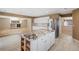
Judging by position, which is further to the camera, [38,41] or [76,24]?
[38,41]

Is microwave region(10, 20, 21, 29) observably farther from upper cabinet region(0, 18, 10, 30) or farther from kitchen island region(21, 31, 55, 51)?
kitchen island region(21, 31, 55, 51)

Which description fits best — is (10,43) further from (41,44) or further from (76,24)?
(76,24)

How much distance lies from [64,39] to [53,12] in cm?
50

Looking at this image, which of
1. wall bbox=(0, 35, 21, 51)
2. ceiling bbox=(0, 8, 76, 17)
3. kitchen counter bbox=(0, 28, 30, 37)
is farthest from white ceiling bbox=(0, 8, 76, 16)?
wall bbox=(0, 35, 21, 51)

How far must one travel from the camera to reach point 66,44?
5.03 feet

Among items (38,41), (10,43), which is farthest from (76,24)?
(10,43)

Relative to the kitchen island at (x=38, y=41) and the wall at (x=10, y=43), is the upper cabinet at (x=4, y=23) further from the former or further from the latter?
the kitchen island at (x=38, y=41)

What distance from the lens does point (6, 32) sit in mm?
1514

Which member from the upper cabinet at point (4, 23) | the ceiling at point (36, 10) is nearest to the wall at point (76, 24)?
the ceiling at point (36, 10)

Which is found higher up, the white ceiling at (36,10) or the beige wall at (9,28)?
the white ceiling at (36,10)

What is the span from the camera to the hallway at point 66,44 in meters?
1.49
